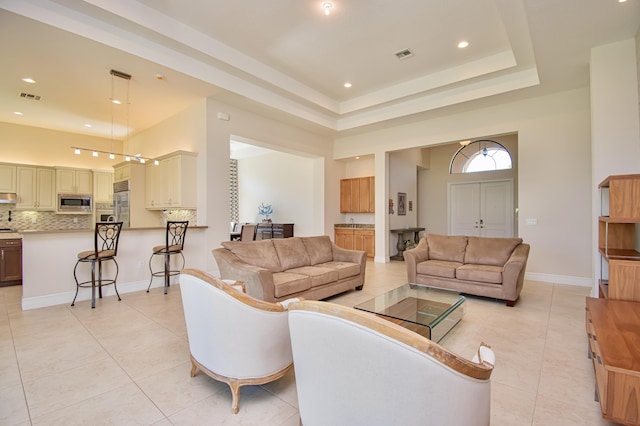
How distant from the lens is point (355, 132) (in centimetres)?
768

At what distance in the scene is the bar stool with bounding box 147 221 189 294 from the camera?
469 centimetres

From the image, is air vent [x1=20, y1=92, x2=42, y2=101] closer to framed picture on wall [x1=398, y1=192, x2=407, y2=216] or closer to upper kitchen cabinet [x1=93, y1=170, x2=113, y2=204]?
upper kitchen cabinet [x1=93, y1=170, x2=113, y2=204]

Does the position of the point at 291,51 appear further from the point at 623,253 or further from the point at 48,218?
the point at 48,218

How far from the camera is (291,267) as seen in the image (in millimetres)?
4277

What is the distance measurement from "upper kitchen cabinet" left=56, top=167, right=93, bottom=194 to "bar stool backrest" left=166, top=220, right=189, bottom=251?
4.16m

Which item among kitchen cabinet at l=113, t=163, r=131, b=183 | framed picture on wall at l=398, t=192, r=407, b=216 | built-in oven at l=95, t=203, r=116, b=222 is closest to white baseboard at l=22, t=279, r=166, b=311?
kitchen cabinet at l=113, t=163, r=131, b=183

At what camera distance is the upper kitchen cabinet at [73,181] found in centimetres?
705

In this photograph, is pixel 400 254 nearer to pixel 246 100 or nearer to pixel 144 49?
pixel 246 100

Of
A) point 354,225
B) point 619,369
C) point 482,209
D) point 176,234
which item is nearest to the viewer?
point 619,369

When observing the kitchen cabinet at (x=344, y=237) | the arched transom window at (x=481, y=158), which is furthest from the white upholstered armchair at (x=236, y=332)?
the arched transom window at (x=481, y=158)

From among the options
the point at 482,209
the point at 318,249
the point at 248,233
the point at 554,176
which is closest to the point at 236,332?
the point at 318,249

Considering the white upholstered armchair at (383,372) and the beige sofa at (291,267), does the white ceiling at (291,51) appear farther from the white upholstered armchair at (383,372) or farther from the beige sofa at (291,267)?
the white upholstered armchair at (383,372)

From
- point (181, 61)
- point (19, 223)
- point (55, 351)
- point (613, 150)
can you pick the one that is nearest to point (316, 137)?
point (181, 61)

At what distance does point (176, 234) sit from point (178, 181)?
1070 mm
